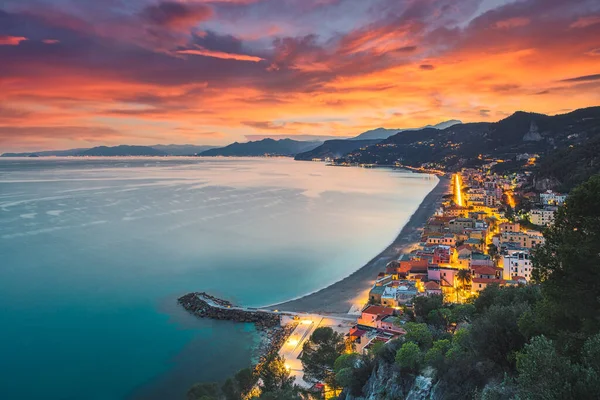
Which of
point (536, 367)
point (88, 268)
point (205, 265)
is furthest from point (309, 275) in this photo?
point (536, 367)

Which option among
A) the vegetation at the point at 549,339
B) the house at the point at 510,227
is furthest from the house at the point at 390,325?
the house at the point at 510,227

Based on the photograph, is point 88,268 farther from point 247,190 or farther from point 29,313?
point 247,190

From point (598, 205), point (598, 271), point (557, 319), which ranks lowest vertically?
point (557, 319)

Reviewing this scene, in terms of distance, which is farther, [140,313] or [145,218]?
[145,218]

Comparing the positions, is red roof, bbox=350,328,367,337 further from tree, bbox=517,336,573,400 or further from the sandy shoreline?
tree, bbox=517,336,573,400

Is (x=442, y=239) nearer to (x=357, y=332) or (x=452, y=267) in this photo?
(x=452, y=267)
